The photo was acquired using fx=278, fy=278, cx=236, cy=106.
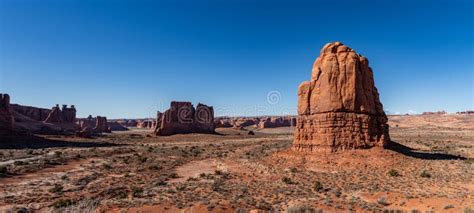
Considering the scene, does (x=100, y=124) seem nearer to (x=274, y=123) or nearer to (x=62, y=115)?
(x=62, y=115)

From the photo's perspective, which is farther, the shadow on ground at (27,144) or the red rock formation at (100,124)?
the red rock formation at (100,124)

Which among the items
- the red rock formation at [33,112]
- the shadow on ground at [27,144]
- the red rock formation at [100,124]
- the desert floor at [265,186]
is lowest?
the desert floor at [265,186]

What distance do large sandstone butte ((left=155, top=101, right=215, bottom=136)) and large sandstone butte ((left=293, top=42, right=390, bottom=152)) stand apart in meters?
53.7

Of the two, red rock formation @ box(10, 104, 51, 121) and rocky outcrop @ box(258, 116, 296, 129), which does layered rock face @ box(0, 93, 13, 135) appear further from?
rocky outcrop @ box(258, 116, 296, 129)

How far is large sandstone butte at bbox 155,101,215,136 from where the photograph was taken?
7469cm

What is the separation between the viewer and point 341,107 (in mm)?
23641

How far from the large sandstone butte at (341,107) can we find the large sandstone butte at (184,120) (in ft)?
176

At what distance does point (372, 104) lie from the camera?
24.8m

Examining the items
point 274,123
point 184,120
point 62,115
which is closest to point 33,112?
point 62,115

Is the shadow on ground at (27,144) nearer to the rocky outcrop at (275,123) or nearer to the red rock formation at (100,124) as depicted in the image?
the red rock formation at (100,124)

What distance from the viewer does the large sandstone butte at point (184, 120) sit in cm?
7469

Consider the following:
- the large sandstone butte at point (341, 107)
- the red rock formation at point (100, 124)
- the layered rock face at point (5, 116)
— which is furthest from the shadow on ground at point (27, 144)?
the red rock formation at point (100, 124)

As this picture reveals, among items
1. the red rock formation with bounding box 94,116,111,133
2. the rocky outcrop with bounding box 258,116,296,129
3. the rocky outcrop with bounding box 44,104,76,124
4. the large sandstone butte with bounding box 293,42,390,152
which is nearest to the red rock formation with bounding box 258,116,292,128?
the rocky outcrop with bounding box 258,116,296,129

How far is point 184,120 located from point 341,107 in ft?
190
